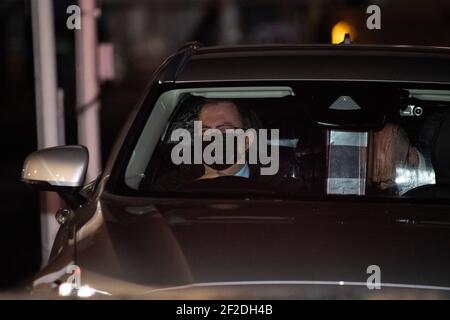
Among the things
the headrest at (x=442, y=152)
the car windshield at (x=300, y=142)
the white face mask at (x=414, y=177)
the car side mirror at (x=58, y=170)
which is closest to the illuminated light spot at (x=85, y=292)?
the car windshield at (x=300, y=142)

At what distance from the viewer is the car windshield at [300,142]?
14.7ft

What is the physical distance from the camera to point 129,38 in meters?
35.4

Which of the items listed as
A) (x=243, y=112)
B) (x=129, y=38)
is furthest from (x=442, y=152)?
(x=129, y=38)

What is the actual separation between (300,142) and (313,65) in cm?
45

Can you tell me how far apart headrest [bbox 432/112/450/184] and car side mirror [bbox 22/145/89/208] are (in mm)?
1535

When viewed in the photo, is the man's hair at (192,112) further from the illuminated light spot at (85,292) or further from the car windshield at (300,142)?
the illuminated light spot at (85,292)

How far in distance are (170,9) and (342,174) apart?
1279 inches

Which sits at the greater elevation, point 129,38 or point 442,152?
point 442,152

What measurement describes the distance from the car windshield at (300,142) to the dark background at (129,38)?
9.40 feet

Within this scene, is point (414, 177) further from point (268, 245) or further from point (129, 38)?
point (129, 38)

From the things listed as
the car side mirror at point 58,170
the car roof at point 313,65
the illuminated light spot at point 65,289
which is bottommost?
the illuminated light spot at point 65,289
